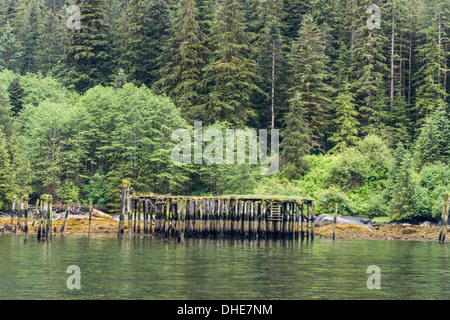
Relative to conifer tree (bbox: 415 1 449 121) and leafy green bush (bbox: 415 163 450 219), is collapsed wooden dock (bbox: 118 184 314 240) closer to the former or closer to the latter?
leafy green bush (bbox: 415 163 450 219)

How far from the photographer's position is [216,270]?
28.8 metres

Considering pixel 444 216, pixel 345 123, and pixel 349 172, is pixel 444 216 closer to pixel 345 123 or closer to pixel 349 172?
pixel 349 172

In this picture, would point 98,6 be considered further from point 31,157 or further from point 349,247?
point 349,247

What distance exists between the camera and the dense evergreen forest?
64062mm

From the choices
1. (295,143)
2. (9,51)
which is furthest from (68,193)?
(9,51)

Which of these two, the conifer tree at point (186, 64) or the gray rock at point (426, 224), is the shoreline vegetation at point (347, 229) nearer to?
the gray rock at point (426, 224)

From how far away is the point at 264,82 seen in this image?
3009 inches

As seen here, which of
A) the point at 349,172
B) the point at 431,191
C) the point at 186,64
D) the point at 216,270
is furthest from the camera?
the point at 186,64

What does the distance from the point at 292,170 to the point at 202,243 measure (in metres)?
24.1

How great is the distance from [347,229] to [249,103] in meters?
22.3

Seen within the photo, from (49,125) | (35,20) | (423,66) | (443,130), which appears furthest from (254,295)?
(35,20)

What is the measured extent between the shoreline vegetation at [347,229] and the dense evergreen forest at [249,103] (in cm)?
146

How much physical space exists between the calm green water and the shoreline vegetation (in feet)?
31.2

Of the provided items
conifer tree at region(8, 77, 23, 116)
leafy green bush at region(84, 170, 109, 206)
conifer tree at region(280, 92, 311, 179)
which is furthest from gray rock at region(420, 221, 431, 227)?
conifer tree at region(8, 77, 23, 116)
